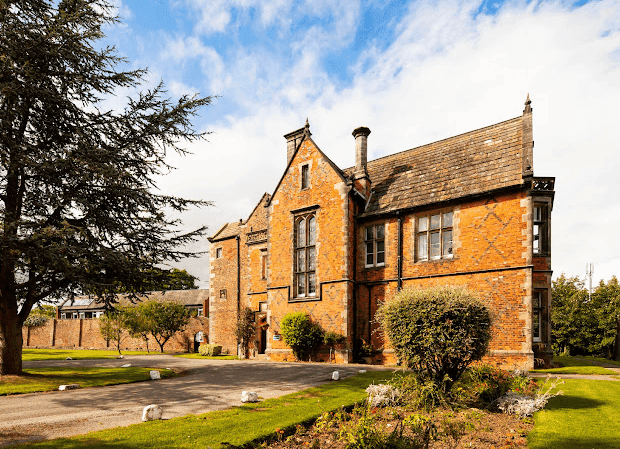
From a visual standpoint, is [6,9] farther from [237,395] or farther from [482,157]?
[482,157]

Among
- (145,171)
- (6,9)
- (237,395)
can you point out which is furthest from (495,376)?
(6,9)

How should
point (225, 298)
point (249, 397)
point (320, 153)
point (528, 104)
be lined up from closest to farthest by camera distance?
point (249, 397) → point (528, 104) → point (320, 153) → point (225, 298)

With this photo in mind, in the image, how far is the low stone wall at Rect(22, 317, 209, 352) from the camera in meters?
40.8

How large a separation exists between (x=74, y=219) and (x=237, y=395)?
30.2 ft

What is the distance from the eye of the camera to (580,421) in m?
8.08

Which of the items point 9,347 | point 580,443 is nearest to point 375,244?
point 580,443

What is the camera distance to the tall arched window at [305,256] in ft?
74.1

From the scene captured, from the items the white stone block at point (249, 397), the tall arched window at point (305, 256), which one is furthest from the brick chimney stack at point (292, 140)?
the white stone block at point (249, 397)

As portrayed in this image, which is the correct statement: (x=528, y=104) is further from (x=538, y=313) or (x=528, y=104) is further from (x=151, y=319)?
(x=151, y=319)

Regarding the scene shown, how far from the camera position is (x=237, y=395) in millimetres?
10711

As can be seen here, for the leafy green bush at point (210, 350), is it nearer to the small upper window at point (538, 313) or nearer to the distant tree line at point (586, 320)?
the small upper window at point (538, 313)

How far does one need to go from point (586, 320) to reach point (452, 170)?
80.4 ft

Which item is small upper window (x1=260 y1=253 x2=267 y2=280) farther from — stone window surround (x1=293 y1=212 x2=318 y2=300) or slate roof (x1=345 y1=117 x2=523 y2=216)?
slate roof (x1=345 y1=117 x2=523 y2=216)

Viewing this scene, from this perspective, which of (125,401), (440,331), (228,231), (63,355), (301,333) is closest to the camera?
(440,331)
